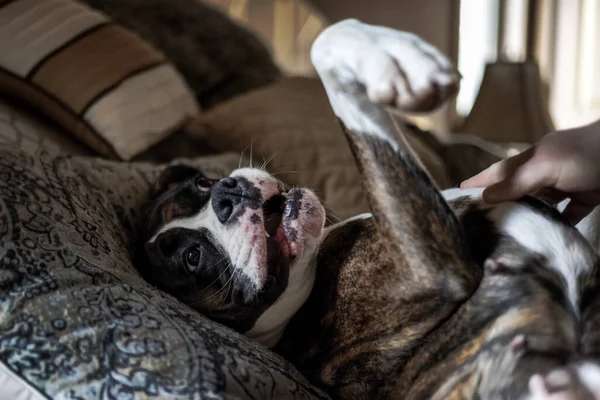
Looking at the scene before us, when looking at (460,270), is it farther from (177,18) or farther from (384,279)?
(177,18)

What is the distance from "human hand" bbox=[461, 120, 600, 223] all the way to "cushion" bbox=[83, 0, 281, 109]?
1893mm

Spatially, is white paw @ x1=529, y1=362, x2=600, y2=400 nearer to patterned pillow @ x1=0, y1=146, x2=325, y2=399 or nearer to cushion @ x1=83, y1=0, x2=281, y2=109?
patterned pillow @ x1=0, y1=146, x2=325, y2=399

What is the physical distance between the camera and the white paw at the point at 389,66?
0.86 metres

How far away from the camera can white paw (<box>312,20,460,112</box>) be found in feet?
2.81

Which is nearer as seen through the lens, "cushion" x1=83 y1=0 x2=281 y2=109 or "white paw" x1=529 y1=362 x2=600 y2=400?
"white paw" x1=529 y1=362 x2=600 y2=400

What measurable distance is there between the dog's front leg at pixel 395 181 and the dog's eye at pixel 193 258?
1.63 ft

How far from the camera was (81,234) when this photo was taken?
109 centimetres

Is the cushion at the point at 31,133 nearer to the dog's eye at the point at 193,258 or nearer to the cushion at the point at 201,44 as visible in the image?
the dog's eye at the point at 193,258

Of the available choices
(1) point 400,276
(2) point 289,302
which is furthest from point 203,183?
(1) point 400,276

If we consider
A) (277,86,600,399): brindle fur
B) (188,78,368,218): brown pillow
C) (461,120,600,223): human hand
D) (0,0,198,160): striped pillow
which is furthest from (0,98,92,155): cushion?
(461,120,600,223): human hand

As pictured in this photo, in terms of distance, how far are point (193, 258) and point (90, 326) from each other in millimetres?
504

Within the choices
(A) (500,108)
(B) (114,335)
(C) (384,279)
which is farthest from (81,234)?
(A) (500,108)

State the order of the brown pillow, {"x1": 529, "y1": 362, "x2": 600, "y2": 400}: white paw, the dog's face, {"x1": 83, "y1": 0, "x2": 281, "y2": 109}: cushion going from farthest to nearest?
{"x1": 83, "y1": 0, "x2": 281, "y2": 109}: cushion, the brown pillow, the dog's face, {"x1": 529, "y1": 362, "x2": 600, "y2": 400}: white paw

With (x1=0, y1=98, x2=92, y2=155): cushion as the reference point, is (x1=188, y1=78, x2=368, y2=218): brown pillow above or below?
below
